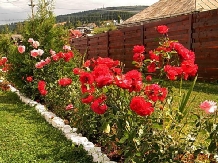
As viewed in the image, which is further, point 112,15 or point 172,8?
point 112,15

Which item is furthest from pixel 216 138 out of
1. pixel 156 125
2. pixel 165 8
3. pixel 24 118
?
pixel 165 8

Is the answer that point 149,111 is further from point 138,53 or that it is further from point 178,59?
point 138,53

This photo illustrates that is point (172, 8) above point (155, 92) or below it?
above

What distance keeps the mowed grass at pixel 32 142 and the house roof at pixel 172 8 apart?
43.3 feet

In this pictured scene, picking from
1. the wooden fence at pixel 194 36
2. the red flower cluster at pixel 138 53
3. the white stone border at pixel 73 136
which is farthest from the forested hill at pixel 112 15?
the red flower cluster at pixel 138 53

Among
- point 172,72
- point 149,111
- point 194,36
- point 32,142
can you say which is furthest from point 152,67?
Result: point 194,36

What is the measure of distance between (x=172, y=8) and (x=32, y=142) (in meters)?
16.3

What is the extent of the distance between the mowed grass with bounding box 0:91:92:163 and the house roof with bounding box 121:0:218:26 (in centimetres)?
1321

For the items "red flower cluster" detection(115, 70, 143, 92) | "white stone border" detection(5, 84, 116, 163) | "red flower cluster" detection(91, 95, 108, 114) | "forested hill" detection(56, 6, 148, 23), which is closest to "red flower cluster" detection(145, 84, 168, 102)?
"red flower cluster" detection(115, 70, 143, 92)

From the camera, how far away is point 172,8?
19.1 m

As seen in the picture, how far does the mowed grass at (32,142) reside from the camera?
377 cm

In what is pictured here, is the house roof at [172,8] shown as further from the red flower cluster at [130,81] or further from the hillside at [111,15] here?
the hillside at [111,15]

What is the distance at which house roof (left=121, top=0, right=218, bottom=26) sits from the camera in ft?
56.2

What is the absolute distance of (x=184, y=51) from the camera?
9.69 ft
